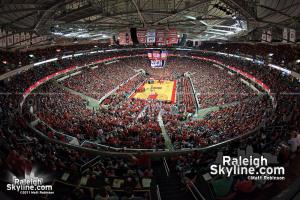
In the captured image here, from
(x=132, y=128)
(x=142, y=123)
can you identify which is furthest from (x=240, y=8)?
(x=142, y=123)

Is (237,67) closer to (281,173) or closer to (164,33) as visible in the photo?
(164,33)

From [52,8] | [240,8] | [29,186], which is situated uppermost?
[52,8]

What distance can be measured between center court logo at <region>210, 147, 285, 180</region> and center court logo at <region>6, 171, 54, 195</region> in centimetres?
492

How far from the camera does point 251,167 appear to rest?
293 inches

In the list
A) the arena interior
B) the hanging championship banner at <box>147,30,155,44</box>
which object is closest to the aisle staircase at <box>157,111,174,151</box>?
the arena interior

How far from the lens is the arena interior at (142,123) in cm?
780

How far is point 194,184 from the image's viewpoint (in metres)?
7.95

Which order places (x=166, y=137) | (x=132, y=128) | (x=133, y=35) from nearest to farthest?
1. (x=132, y=128)
2. (x=166, y=137)
3. (x=133, y=35)

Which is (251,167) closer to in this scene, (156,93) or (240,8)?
(240,8)

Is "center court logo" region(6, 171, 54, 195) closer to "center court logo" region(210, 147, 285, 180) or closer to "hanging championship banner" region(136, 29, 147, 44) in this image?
"center court logo" region(210, 147, 285, 180)

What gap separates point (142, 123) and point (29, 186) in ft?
49.7

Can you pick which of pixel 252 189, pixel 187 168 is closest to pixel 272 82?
pixel 187 168

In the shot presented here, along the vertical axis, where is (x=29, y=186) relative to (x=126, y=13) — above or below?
below

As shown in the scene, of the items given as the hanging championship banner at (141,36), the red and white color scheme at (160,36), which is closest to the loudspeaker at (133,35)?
the hanging championship banner at (141,36)
